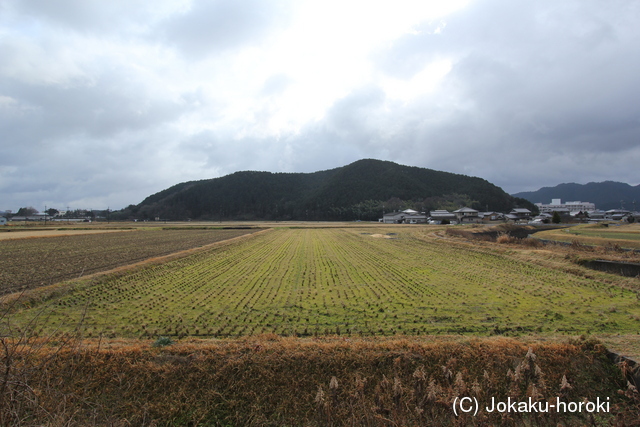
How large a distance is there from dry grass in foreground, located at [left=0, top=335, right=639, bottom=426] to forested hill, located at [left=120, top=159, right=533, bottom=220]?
361 ft

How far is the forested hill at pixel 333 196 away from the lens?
12288 centimetres

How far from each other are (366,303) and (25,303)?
10944 mm

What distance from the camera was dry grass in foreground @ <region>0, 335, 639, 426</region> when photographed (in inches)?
197

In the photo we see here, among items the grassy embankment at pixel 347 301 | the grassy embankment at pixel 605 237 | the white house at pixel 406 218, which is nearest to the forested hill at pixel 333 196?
the white house at pixel 406 218

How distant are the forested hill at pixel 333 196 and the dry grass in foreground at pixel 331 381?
10989 centimetres

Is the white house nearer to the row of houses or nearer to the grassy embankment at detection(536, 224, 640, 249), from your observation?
the row of houses

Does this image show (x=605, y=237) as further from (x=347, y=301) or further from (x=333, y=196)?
(x=333, y=196)

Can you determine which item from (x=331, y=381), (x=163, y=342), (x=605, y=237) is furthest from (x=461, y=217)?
(x=163, y=342)

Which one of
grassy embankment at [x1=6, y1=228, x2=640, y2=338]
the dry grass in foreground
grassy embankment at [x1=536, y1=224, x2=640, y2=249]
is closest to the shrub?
the dry grass in foreground

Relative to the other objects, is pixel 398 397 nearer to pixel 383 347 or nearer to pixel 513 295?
pixel 383 347

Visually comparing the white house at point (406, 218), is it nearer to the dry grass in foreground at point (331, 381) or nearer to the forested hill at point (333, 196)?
the forested hill at point (333, 196)

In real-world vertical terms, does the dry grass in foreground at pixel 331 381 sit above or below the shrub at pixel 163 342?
below

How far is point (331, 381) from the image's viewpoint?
5.27 metres

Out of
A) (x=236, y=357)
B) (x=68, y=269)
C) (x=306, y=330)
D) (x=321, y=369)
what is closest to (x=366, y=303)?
(x=306, y=330)
